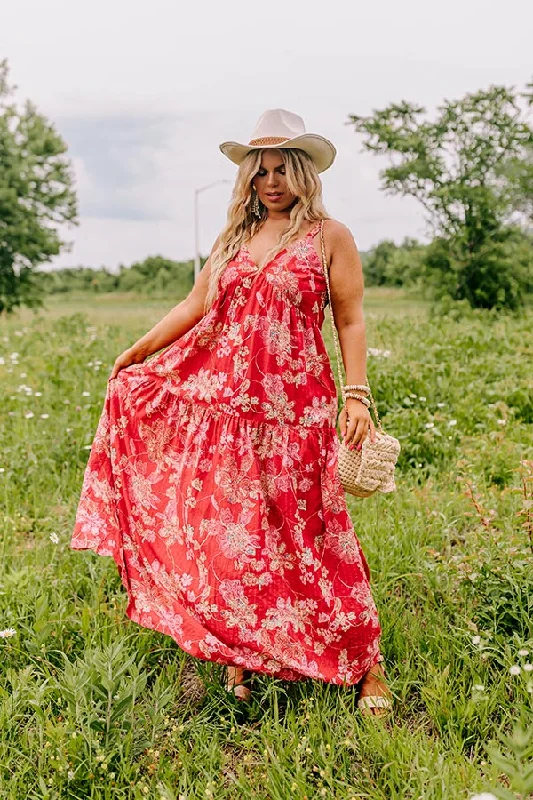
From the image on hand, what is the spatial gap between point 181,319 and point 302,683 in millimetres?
1552

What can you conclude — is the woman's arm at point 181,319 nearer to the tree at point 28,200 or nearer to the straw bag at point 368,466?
the straw bag at point 368,466

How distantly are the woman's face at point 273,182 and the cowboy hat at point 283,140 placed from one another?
0.18 ft

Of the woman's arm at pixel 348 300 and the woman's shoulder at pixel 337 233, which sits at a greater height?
the woman's shoulder at pixel 337 233

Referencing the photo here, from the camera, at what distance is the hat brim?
3062 millimetres

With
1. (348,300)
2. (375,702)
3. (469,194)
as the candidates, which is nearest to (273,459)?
(348,300)

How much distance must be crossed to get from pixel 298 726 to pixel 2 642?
1428 mm

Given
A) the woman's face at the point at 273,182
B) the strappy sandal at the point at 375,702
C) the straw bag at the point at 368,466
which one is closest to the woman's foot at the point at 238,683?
the strappy sandal at the point at 375,702

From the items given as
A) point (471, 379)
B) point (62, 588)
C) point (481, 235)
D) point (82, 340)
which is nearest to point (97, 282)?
point (481, 235)

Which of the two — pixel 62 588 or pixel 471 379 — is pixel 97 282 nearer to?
pixel 471 379

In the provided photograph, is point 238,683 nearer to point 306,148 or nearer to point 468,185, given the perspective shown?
point 306,148

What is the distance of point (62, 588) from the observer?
3803 mm

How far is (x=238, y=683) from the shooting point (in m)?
3.20

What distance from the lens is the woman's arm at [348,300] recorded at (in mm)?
3080

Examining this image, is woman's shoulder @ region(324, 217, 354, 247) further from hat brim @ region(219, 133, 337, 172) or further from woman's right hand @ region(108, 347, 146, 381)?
woman's right hand @ region(108, 347, 146, 381)
